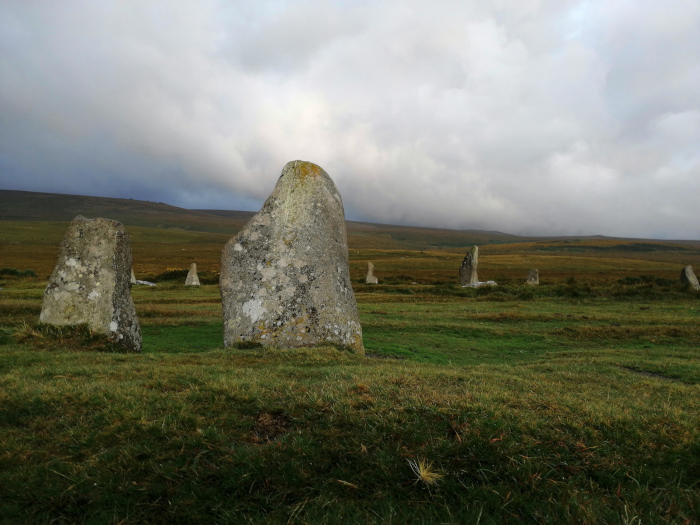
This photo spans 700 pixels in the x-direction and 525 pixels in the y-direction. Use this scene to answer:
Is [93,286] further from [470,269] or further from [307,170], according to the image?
[470,269]

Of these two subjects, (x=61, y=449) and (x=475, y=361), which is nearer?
(x=61, y=449)

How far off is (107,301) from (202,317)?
7406 mm

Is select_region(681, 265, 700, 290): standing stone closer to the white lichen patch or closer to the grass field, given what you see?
the grass field

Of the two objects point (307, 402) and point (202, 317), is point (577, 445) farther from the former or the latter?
point (202, 317)

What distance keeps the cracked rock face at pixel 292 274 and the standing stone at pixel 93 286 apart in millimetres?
2709

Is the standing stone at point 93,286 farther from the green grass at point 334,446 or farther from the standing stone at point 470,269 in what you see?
the standing stone at point 470,269

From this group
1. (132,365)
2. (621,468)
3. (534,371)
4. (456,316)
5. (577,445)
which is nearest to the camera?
(621,468)

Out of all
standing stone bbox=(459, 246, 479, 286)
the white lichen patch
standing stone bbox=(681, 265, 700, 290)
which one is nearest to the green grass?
the white lichen patch

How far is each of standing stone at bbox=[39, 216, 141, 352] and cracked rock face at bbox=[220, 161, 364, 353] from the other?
271 cm

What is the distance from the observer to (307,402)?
5559 mm

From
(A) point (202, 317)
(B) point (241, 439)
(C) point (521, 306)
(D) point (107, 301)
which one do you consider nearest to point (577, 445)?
(B) point (241, 439)

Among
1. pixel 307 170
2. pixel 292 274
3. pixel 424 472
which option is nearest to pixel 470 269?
pixel 307 170

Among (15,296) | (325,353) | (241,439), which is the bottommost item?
(15,296)

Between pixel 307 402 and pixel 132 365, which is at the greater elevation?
pixel 307 402
